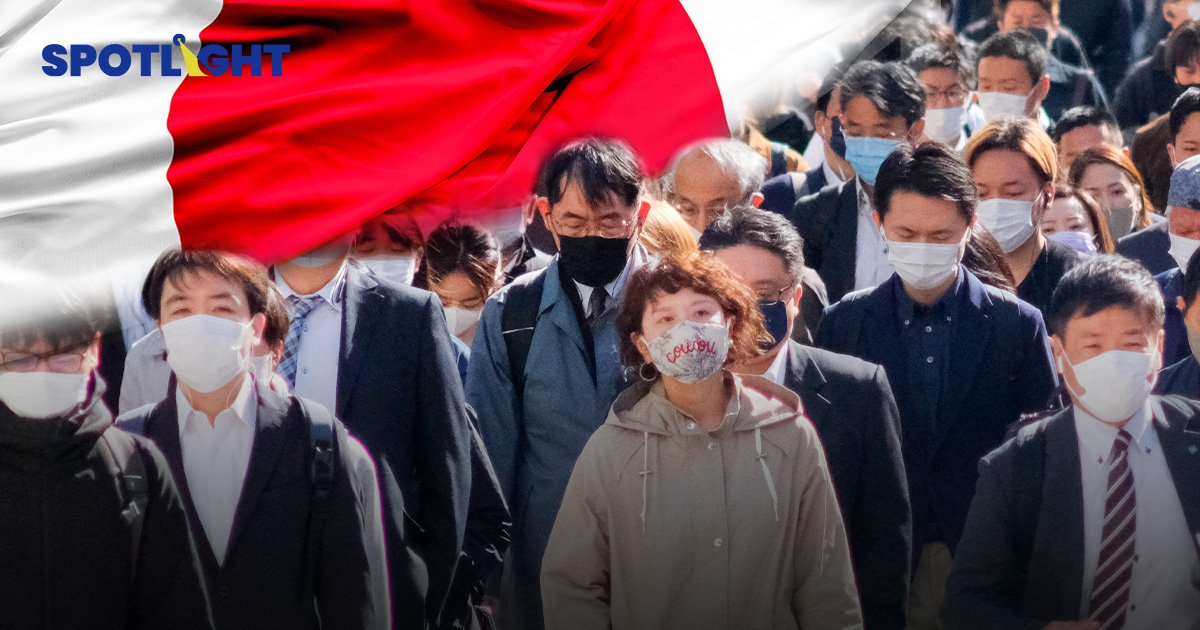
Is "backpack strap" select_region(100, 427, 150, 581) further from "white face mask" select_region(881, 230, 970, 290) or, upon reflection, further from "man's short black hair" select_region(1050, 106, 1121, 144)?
"man's short black hair" select_region(1050, 106, 1121, 144)

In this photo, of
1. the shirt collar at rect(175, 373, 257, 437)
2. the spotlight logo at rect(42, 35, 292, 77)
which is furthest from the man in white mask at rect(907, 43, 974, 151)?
the shirt collar at rect(175, 373, 257, 437)

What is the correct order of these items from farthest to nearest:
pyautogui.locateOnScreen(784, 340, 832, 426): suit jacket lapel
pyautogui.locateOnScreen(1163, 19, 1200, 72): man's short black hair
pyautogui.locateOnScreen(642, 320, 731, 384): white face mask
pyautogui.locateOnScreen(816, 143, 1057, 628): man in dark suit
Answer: pyautogui.locateOnScreen(1163, 19, 1200, 72): man's short black hair, pyautogui.locateOnScreen(816, 143, 1057, 628): man in dark suit, pyautogui.locateOnScreen(784, 340, 832, 426): suit jacket lapel, pyautogui.locateOnScreen(642, 320, 731, 384): white face mask

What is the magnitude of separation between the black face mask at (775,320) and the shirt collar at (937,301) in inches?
11.4

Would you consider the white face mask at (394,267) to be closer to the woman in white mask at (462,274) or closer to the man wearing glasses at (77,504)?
the woman in white mask at (462,274)

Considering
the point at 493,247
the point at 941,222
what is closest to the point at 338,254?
the point at 493,247

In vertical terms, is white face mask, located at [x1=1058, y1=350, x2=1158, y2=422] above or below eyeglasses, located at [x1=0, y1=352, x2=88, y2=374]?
above

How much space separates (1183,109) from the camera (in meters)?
4.61

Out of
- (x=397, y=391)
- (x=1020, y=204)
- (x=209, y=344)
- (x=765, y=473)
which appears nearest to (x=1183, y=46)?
(x=1020, y=204)

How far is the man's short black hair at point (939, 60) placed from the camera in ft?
15.3

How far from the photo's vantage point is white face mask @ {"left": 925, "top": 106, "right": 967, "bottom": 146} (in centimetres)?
471

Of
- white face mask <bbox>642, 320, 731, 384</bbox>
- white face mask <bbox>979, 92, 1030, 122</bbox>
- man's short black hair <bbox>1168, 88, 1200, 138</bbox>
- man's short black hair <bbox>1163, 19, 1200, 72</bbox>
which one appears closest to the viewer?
white face mask <bbox>642, 320, 731, 384</bbox>

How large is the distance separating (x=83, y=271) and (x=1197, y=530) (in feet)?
8.74

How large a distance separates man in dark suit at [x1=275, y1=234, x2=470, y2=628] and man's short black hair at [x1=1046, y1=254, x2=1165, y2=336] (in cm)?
142

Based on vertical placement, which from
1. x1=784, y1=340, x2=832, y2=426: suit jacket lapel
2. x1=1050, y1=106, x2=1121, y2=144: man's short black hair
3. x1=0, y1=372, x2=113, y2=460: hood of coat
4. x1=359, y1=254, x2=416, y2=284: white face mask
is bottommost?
x1=0, y1=372, x2=113, y2=460: hood of coat
